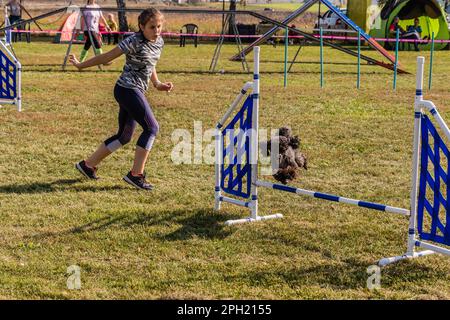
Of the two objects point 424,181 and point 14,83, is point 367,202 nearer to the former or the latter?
point 424,181

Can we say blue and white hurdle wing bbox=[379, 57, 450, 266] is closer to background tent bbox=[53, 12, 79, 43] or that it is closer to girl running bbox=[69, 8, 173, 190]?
girl running bbox=[69, 8, 173, 190]

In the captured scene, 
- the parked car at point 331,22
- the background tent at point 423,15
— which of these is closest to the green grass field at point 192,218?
the background tent at point 423,15

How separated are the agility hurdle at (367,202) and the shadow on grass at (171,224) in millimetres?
177

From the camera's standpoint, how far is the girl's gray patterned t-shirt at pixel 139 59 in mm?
7000

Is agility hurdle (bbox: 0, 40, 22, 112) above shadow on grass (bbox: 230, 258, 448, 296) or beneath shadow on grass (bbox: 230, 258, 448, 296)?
above

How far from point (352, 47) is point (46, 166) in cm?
2459

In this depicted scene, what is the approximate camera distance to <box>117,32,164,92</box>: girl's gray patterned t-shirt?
7.00 meters

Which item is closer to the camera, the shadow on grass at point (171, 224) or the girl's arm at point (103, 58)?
the shadow on grass at point (171, 224)

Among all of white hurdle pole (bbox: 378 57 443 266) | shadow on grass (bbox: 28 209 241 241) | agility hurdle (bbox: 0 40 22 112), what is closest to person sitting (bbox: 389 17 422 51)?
agility hurdle (bbox: 0 40 22 112)

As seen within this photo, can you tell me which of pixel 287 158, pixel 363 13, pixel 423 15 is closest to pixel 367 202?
pixel 287 158

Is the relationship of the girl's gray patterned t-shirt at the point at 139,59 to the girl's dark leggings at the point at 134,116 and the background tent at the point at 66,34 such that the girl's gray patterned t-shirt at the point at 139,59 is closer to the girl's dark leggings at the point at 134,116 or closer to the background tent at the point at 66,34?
the girl's dark leggings at the point at 134,116

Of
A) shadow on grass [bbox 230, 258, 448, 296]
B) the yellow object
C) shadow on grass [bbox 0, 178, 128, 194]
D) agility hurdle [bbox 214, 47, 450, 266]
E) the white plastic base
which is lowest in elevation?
shadow on grass [bbox 230, 258, 448, 296]

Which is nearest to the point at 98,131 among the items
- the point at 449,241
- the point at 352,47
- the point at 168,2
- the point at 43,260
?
the point at 43,260

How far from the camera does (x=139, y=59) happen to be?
7.11 metres
